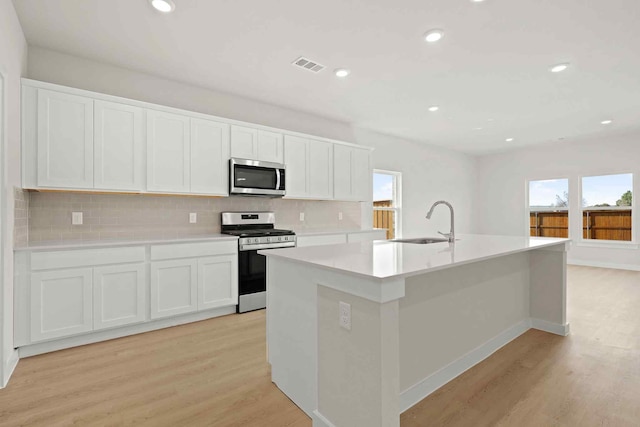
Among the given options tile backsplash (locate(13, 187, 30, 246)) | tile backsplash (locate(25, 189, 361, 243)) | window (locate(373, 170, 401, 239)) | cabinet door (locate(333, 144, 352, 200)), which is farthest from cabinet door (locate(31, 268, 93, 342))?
window (locate(373, 170, 401, 239))

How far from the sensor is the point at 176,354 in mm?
2578

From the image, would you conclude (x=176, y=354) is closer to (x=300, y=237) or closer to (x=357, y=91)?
(x=300, y=237)

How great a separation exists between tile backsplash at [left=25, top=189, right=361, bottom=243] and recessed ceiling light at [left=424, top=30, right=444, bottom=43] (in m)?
2.72

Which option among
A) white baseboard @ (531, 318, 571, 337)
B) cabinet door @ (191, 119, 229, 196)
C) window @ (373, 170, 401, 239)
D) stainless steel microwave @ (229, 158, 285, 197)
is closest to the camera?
white baseboard @ (531, 318, 571, 337)

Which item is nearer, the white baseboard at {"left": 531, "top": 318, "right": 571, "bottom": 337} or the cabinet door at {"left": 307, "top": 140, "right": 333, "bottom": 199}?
the white baseboard at {"left": 531, "top": 318, "right": 571, "bottom": 337}

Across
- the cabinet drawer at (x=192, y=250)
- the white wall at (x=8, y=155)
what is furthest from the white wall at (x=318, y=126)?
the cabinet drawer at (x=192, y=250)

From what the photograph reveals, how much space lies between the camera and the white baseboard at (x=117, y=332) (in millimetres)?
2584

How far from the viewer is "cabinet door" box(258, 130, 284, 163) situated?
13.4 ft

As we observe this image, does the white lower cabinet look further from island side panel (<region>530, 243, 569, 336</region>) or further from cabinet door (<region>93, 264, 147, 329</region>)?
island side panel (<region>530, 243, 569, 336</region>)

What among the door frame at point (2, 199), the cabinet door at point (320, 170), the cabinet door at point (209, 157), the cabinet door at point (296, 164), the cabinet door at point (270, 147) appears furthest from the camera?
the cabinet door at point (320, 170)

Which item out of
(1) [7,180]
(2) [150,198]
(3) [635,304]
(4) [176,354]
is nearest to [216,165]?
(2) [150,198]

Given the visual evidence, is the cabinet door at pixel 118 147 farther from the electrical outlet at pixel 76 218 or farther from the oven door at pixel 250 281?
the oven door at pixel 250 281

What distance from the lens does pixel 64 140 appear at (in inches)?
111

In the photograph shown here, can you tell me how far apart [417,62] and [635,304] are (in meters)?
3.95
